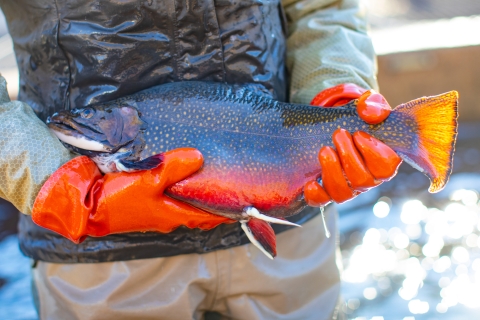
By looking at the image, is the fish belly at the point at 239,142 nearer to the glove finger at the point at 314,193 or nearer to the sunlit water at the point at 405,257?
the glove finger at the point at 314,193

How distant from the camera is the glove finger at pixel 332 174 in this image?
1.43 m

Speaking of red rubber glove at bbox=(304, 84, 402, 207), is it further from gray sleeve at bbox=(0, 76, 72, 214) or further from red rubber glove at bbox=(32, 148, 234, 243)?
gray sleeve at bbox=(0, 76, 72, 214)

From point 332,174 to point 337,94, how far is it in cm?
34

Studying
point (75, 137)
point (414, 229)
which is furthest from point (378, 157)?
point (414, 229)

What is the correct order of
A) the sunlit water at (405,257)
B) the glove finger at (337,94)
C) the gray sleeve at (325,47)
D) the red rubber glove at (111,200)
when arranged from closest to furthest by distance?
the red rubber glove at (111,200)
the glove finger at (337,94)
the gray sleeve at (325,47)
the sunlit water at (405,257)

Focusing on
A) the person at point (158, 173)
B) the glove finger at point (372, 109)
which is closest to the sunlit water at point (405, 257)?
the person at point (158, 173)

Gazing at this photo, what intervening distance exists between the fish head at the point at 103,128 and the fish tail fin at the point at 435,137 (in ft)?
2.37

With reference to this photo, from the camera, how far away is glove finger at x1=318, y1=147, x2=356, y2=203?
1428 millimetres

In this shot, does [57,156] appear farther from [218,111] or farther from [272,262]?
[272,262]

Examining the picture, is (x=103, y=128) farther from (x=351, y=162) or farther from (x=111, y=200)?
(x=351, y=162)

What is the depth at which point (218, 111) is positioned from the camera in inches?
59.6

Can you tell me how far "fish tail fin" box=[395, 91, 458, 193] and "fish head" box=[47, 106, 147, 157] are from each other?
2.37ft

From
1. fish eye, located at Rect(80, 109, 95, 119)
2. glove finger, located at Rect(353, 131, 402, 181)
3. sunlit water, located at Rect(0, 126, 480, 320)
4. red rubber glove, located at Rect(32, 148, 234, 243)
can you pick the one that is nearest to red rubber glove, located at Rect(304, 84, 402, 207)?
glove finger, located at Rect(353, 131, 402, 181)

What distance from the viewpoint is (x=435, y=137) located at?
1424mm
